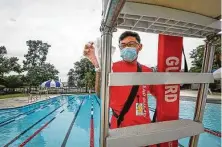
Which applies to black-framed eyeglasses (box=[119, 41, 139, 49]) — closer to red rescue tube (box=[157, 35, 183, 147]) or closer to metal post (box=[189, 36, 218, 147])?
red rescue tube (box=[157, 35, 183, 147])

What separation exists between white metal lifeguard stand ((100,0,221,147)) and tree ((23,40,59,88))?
34577 millimetres

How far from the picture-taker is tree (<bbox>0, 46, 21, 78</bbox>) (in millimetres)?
28766

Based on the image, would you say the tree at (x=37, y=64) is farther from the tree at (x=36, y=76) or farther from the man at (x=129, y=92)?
the man at (x=129, y=92)

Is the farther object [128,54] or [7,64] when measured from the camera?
[7,64]

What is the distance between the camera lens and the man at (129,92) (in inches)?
63.2

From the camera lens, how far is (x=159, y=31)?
117cm

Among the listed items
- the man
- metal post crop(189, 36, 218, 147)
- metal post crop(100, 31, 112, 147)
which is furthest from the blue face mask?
metal post crop(100, 31, 112, 147)

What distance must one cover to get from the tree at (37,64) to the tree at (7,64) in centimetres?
244

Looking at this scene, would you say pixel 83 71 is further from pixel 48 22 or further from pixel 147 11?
pixel 147 11

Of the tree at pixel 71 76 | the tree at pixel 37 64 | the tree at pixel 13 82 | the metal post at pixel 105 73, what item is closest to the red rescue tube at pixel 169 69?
the metal post at pixel 105 73

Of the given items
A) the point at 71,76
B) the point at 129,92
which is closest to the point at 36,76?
the point at 71,76

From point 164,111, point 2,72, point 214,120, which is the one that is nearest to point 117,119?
point 164,111

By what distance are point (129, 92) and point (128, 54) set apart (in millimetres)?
361

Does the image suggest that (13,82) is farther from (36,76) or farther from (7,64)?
(36,76)
